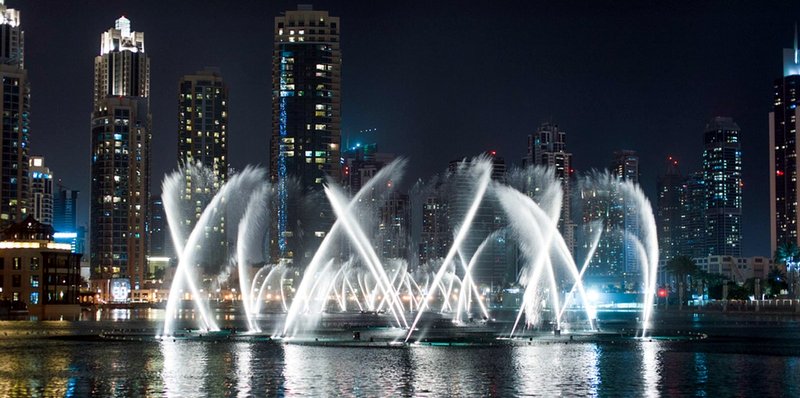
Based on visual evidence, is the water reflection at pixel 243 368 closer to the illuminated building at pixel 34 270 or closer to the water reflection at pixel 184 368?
the water reflection at pixel 184 368

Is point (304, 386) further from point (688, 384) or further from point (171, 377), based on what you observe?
point (688, 384)

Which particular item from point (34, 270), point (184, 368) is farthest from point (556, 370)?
point (34, 270)

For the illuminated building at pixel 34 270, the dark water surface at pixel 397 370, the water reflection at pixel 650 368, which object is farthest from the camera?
the illuminated building at pixel 34 270

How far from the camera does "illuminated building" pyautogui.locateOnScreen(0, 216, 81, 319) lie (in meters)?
151

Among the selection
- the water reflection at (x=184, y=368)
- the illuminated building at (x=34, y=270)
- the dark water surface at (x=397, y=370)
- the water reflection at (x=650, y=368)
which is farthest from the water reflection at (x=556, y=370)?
the illuminated building at (x=34, y=270)

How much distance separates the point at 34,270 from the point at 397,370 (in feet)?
379

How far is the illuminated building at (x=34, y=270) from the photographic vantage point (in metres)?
151

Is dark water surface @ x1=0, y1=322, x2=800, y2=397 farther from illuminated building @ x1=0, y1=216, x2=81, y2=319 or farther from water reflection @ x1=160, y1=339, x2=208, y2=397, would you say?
illuminated building @ x1=0, y1=216, x2=81, y2=319

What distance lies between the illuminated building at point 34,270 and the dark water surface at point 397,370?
278 ft

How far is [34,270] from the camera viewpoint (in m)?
153

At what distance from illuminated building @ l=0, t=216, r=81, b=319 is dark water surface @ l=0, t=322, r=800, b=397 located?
8481 cm

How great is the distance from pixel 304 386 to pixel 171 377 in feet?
23.2

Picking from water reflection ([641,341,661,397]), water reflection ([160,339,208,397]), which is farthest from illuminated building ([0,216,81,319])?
water reflection ([641,341,661,397])

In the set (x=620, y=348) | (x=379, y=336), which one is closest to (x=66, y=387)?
(x=620, y=348)
